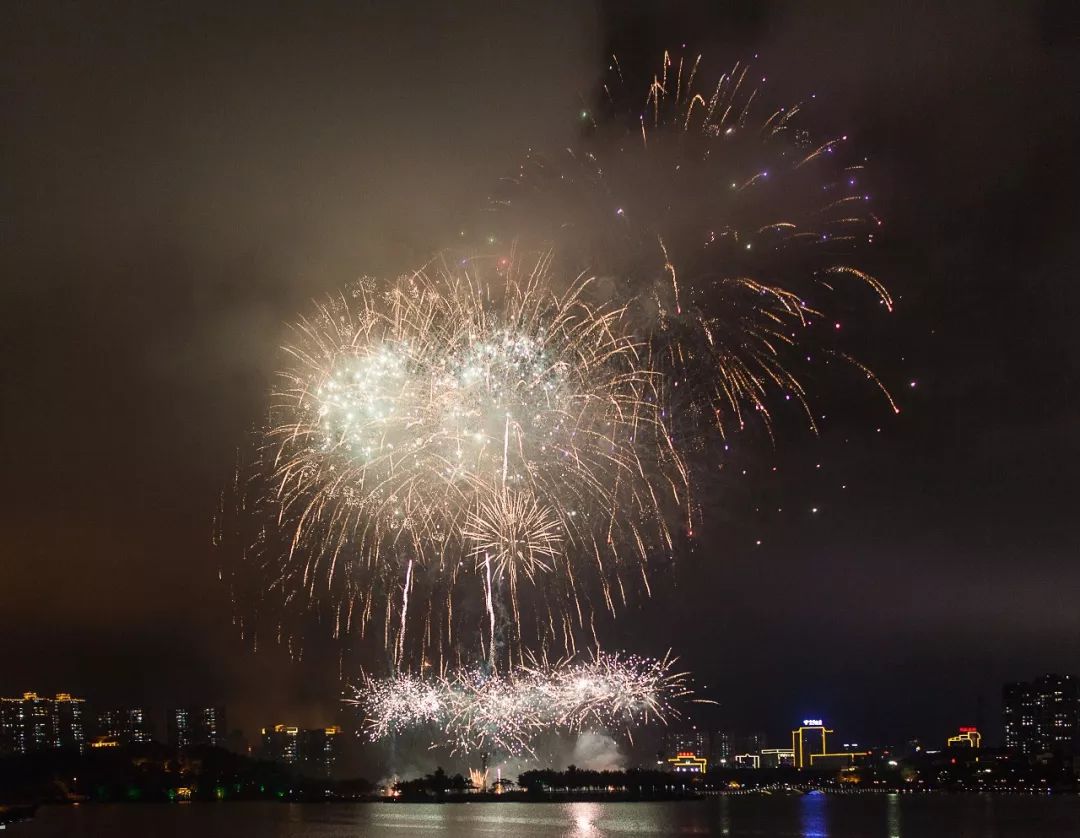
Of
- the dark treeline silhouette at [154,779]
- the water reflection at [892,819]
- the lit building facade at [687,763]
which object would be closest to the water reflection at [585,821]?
the water reflection at [892,819]

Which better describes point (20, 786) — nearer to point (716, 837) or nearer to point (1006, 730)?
point (716, 837)

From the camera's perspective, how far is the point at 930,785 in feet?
520

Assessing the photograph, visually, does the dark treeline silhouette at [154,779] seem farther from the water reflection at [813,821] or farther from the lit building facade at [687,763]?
the lit building facade at [687,763]

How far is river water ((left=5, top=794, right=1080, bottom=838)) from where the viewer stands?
64188mm

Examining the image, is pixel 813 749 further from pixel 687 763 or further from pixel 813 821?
pixel 813 821

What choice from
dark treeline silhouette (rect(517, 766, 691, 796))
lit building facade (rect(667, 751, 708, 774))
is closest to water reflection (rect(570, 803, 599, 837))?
dark treeline silhouette (rect(517, 766, 691, 796))

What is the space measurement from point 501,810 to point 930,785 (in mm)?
89533

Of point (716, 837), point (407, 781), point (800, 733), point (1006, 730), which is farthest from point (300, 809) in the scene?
point (1006, 730)

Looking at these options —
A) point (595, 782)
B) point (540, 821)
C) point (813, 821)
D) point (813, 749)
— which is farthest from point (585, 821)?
point (813, 749)

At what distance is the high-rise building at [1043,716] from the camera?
177m

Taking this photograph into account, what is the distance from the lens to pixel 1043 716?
181m

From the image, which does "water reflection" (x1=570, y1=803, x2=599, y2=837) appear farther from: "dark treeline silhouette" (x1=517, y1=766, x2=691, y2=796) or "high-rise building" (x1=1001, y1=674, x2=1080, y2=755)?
"high-rise building" (x1=1001, y1=674, x2=1080, y2=755)

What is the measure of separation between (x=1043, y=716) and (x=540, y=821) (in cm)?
13244

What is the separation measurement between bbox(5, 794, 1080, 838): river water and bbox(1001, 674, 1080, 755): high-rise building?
255 ft
